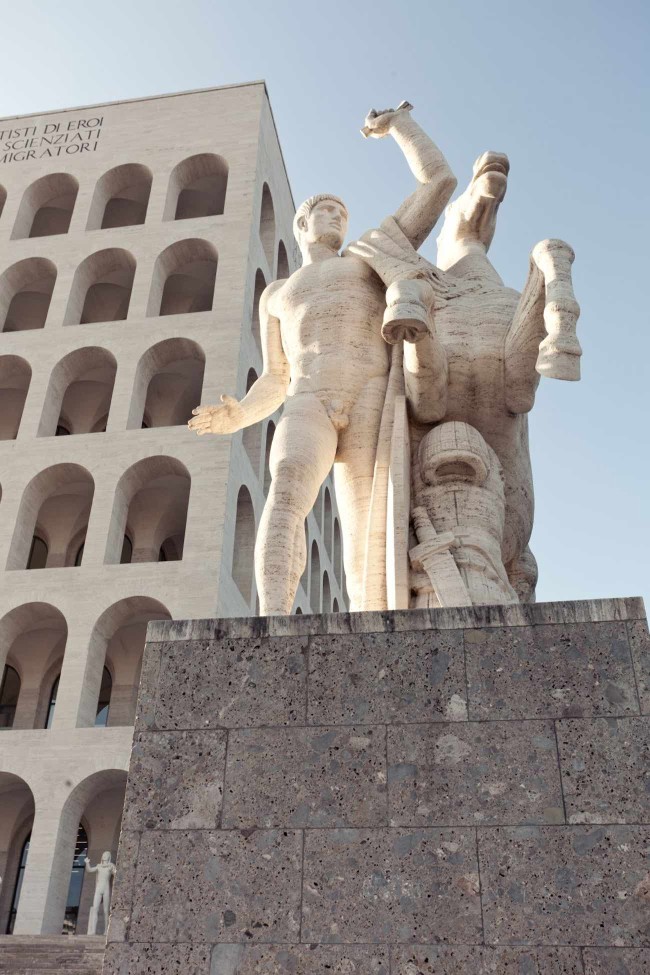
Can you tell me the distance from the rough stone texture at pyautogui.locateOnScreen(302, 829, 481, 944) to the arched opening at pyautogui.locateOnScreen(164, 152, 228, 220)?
2908 cm

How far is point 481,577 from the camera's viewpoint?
5.36 m

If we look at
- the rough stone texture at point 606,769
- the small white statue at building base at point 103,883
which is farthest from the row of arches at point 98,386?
the rough stone texture at point 606,769

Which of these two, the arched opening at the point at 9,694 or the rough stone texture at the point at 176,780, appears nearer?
the rough stone texture at the point at 176,780

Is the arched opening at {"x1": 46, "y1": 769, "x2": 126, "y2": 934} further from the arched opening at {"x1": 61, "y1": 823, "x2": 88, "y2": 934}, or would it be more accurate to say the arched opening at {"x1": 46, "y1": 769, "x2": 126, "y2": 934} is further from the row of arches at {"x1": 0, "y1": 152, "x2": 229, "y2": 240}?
the row of arches at {"x1": 0, "y1": 152, "x2": 229, "y2": 240}

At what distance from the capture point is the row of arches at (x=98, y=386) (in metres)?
28.4

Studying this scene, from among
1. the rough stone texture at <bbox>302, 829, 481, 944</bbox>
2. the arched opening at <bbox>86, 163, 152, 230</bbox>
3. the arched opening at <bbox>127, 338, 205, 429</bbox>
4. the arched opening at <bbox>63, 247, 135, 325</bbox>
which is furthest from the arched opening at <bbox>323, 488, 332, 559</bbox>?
the rough stone texture at <bbox>302, 829, 481, 944</bbox>

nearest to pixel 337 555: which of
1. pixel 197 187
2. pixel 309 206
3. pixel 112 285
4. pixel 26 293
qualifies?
pixel 112 285

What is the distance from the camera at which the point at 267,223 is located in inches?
1319

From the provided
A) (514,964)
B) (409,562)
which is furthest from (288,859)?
(409,562)

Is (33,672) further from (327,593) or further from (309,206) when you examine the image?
(309,206)

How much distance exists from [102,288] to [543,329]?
29062 millimetres

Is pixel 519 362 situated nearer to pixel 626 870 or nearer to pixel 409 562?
pixel 409 562

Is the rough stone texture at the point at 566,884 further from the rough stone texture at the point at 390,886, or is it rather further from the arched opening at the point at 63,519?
the arched opening at the point at 63,519

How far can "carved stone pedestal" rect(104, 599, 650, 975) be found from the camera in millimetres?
3596
